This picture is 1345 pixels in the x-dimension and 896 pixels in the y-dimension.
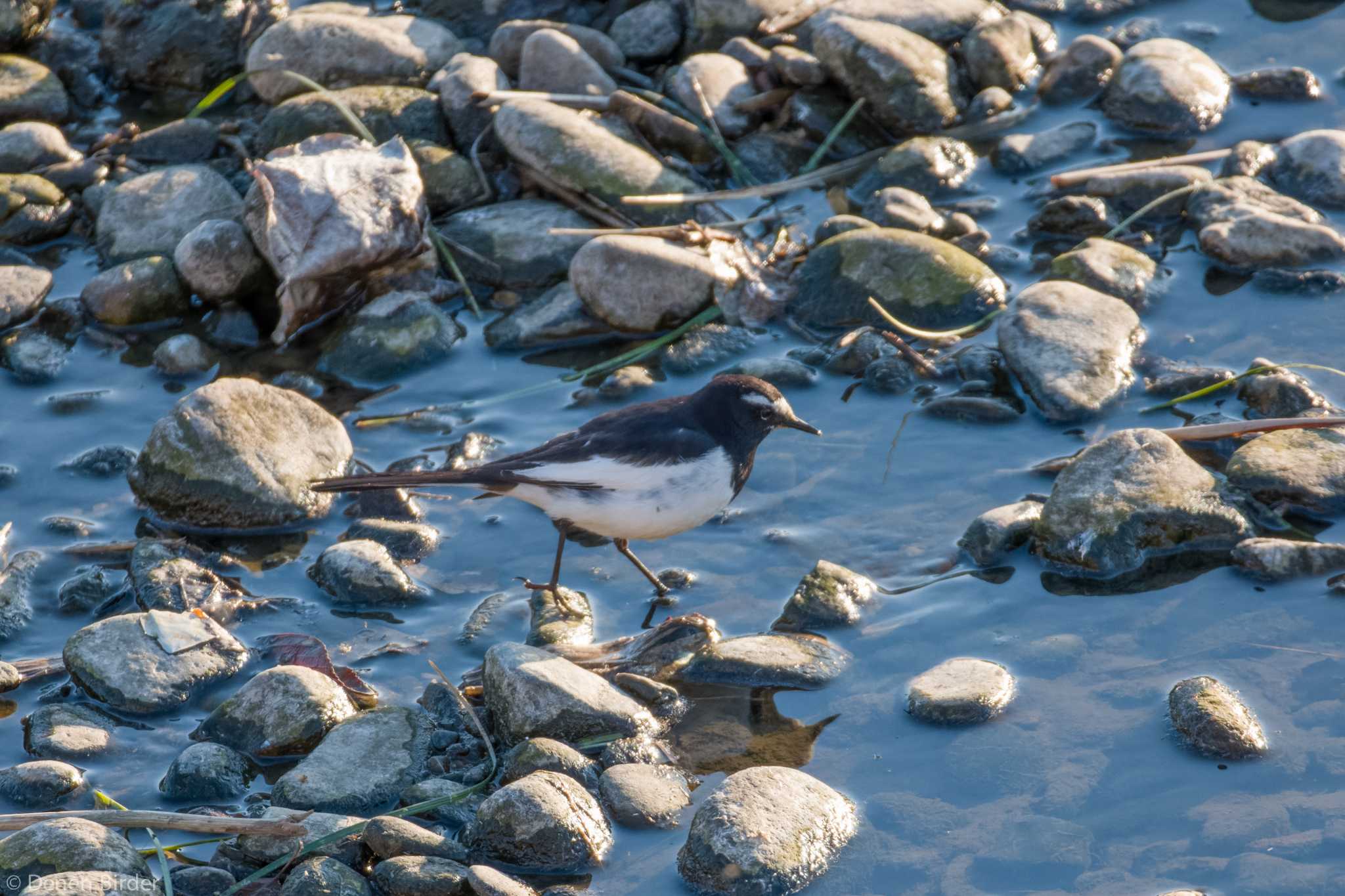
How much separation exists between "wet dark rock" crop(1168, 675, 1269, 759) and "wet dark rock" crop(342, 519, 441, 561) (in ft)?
11.9

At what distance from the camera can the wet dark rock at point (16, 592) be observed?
20.9ft

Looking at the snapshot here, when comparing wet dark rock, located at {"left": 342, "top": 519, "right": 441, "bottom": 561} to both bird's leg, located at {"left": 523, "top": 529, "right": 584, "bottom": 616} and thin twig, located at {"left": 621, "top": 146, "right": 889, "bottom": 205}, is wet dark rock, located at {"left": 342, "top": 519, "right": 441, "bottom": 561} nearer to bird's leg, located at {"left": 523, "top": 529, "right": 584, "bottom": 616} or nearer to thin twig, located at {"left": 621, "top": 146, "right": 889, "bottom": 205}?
bird's leg, located at {"left": 523, "top": 529, "right": 584, "bottom": 616}

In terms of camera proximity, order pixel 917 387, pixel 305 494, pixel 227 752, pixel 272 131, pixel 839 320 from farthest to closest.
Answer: pixel 272 131 < pixel 839 320 < pixel 917 387 < pixel 305 494 < pixel 227 752

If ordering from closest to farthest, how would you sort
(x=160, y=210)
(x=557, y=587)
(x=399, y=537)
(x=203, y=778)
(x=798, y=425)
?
1. (x=203, y=778)
2. (x=557, y=587)
3. (x=798, y=425)
4. (x=399, y=537)
5. (x=160, y=210)

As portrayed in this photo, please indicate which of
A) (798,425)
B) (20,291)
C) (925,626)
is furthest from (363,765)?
(20,291)

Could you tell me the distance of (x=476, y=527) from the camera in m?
7.23

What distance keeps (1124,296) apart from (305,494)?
15.9 feet

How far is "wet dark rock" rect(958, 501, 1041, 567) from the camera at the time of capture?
→ 653 cm

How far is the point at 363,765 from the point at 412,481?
1528mm

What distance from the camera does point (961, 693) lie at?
5617mm

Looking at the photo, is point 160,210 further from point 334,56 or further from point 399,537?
point 399,537

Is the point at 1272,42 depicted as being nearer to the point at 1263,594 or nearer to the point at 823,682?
the point at 1263,594

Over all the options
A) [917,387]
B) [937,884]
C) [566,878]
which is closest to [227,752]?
[566,878]

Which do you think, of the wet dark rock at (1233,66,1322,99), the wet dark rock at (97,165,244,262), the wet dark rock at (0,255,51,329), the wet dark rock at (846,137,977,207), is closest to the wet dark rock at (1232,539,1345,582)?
the wet dark rock at (846,137,977,207)
